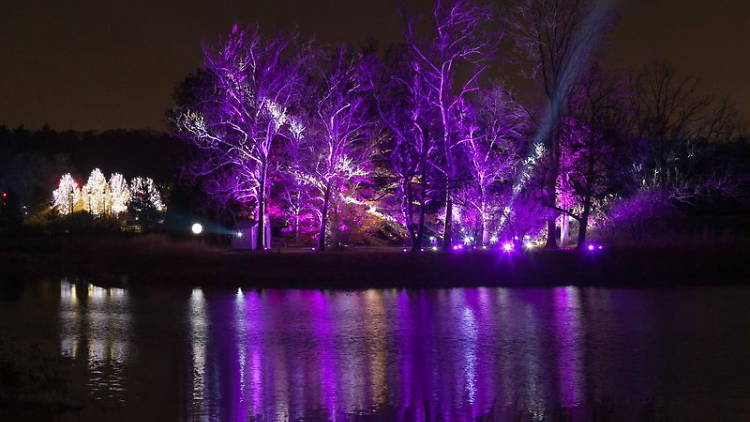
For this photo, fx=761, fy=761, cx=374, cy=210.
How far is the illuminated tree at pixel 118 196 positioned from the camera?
2808 inches

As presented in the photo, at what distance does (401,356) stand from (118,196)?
62342 millimetres

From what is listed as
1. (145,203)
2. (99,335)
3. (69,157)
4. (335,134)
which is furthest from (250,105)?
(69,157)

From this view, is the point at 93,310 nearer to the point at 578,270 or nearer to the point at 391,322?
the point at 391,322

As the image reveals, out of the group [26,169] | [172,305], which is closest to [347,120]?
[172,305]

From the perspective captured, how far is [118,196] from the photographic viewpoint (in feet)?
237

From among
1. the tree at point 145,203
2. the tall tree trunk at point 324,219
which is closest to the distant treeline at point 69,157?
the tree at point 145,203

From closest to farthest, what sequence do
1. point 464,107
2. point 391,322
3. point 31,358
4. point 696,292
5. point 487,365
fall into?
point 31,358, point 487,365, point 391,322, point 696,292, point 464,107

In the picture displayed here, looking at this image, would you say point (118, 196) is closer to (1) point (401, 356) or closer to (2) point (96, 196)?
(2) point (96, 196)

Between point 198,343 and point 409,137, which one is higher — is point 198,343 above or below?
below

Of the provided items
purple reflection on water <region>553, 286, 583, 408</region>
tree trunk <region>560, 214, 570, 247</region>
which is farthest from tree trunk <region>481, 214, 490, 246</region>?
purple reflection on water <region>553, 286, 583, 408</region>

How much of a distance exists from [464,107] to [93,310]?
21.8 m

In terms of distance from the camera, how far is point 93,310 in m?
23.6

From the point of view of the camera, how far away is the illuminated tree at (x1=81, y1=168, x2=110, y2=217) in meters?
71.5

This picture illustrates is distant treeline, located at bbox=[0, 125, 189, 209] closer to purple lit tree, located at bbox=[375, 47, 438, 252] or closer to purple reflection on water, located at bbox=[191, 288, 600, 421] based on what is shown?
purple lit tree, located at bbox=[375, 47, 438, 252]
